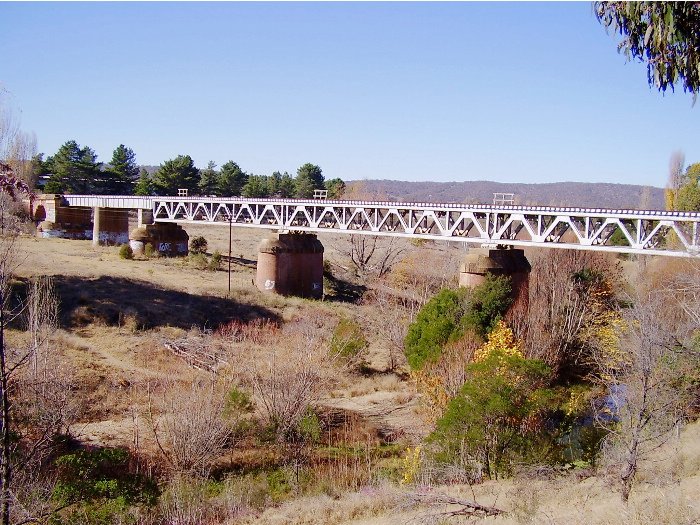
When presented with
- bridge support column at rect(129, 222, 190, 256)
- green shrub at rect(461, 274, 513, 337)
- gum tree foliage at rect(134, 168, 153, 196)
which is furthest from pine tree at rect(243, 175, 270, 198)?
green shrub at rect(461, 274, 513, 337)

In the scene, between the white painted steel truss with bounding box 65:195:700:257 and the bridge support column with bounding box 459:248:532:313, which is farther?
the bridge support column with bounding box 459:248:532:313

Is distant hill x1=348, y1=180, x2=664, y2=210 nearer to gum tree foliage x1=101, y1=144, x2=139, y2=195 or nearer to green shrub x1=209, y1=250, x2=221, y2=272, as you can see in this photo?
gum tree foliage x1=101, y1=144, x2=139, y2=195

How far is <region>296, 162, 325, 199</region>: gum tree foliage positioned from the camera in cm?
7656

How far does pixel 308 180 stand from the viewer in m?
77.8

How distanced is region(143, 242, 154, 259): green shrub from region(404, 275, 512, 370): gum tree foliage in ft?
90.8

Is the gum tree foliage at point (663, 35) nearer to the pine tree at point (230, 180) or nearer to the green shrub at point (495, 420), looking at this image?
the green shrub at point (495, 420)

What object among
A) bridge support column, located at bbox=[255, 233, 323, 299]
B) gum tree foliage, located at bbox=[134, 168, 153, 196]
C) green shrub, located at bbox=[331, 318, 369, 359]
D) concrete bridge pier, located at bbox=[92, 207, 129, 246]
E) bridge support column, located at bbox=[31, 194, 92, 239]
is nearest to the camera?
green shrub, located at bbox=[331, 318, 369, 359]

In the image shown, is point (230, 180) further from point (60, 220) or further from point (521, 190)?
point (521, 190)

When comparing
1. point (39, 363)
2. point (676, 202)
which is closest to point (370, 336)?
point (39, 363)

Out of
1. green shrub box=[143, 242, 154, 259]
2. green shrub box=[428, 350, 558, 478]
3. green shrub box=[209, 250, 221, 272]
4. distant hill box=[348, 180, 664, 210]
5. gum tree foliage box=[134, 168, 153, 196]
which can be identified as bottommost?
green shrub box=[428, 350, 558, 478]

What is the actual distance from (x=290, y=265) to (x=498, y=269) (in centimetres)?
1582

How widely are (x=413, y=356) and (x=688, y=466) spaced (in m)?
12.6

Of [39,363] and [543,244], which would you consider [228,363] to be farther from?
[543,244]

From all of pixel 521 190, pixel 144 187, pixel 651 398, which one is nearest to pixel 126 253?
pixel 144 187
